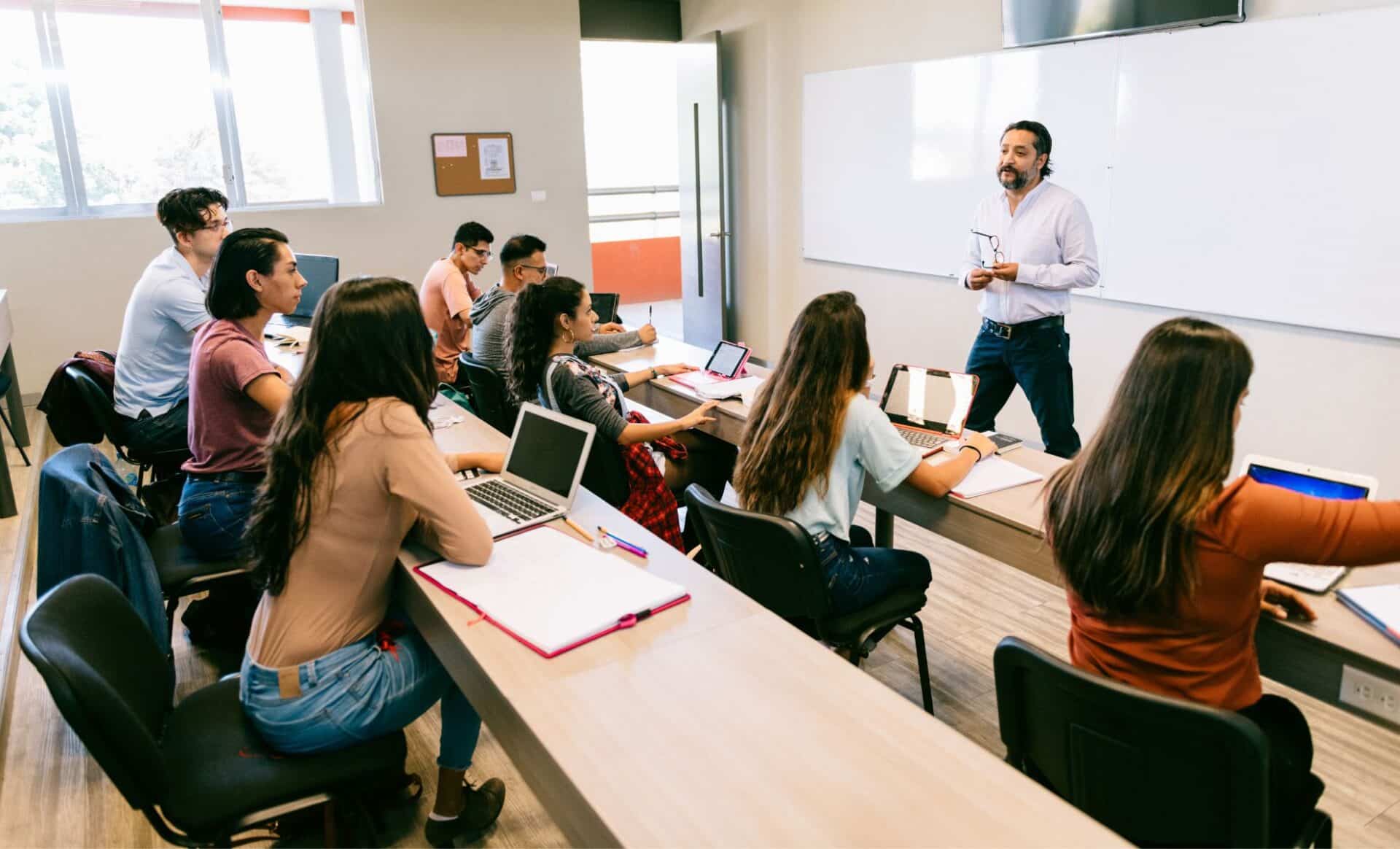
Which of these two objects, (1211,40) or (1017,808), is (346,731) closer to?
(1017,808)

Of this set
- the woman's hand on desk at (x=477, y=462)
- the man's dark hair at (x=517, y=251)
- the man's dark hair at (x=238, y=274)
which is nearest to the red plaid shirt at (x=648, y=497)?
the woman's hand on desk at (x=477, y=462)

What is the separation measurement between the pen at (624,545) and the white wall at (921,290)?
1.90 meters

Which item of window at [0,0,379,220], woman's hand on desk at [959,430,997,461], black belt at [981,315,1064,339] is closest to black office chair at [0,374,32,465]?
window at [0,0,379,220]

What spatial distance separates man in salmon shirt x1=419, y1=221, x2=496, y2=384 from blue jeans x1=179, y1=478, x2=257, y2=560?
1.71m

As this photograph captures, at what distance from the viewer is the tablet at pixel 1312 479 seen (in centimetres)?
164

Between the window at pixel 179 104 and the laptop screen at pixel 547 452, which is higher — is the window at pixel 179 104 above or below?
above

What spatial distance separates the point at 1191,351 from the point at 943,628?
1.75 metres

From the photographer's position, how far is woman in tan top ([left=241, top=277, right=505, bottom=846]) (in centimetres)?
160

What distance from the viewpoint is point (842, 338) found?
81.3 inches

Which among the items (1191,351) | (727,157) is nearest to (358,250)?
(727,157)

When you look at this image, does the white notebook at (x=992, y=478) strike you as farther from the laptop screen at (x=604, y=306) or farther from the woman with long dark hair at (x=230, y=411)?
the laptop screen at (x=604, y=306)

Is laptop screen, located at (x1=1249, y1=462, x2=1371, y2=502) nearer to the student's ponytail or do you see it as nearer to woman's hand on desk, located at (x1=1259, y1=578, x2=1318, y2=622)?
woman's hand on desk, located at (x1=1259, y1=578, x2=1318, y2=622)

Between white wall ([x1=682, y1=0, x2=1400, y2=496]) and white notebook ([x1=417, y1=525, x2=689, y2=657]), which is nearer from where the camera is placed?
white notebook ([x1=417, y1=525, x2=689, y2=657])

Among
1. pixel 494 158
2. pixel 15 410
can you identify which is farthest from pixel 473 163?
pixel 15 410
